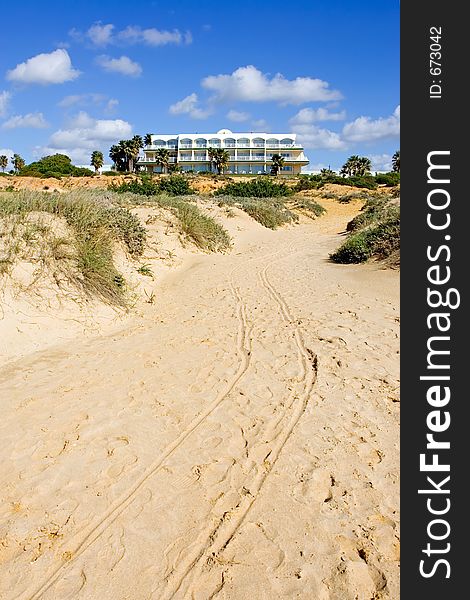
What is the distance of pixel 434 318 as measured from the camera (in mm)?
3330

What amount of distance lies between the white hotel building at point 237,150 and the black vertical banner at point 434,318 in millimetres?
72240

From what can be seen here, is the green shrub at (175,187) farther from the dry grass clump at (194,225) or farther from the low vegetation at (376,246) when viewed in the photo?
the low vegetation at (376,246)

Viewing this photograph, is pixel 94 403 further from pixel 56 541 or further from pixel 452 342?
pixel 452 342

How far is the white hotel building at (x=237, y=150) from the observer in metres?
74.9

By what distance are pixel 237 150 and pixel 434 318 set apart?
77.0 meters

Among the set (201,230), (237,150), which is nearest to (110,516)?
(201,230)

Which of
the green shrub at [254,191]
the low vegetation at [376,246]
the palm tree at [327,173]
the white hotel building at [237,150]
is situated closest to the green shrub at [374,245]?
the low vegetation at [376,246]

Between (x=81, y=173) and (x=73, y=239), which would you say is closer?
(x=73, y=239)

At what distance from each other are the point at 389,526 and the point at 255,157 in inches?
3062

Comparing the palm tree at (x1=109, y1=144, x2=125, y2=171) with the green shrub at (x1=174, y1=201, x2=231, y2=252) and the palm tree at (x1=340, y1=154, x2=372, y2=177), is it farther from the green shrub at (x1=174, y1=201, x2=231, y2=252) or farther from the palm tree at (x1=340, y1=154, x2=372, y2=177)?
the green shrub at (x1=174, y1=201, x2=231, y2=252)

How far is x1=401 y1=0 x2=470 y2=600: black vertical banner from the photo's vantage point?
256cm

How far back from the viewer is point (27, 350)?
6121 mm

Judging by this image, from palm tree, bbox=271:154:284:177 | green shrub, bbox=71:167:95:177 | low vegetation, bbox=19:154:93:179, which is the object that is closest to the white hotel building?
palm tree, bbox=271:154:284:177

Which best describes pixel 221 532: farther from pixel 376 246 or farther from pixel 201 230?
pixel 201 230
